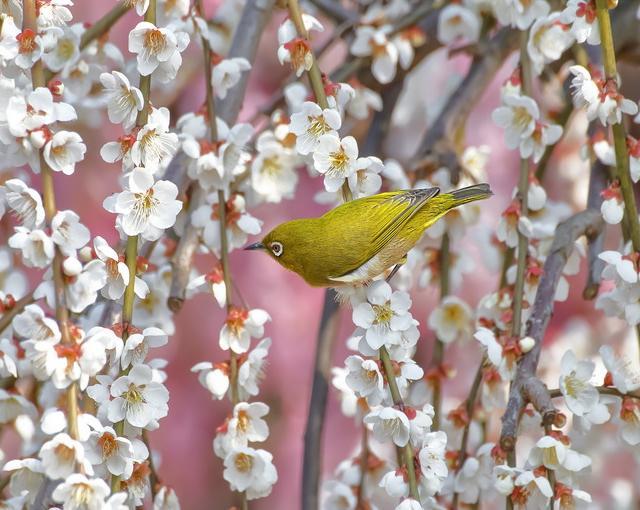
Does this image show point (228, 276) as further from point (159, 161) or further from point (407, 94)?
point (407, 94)

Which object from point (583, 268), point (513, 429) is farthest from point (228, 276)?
point (583, 268)

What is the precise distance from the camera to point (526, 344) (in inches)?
20.4

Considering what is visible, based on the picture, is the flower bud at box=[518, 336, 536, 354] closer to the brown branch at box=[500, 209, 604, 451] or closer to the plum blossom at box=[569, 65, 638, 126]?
the brown branch at box=[500, 209, 604, 451]

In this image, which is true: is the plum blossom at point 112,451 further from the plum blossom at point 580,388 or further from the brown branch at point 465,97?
the brown branch at point 465,97

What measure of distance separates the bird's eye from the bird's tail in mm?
113

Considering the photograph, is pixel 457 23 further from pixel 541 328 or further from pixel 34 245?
pixel 34 245

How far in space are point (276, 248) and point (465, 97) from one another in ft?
0.78

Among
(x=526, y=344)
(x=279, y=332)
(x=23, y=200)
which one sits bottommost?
(x=279, y=332)

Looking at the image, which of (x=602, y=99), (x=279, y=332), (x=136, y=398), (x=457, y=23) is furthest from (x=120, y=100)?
(x=279, y=332)

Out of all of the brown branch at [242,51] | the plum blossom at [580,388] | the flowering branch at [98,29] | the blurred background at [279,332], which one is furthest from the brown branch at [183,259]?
the blurred background at [279,332]

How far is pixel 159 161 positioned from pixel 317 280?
0.49 ft

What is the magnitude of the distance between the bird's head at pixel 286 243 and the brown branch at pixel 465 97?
17 centimetres

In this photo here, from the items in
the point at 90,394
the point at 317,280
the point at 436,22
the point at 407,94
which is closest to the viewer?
the point at 90,394

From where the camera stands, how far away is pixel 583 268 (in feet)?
3.50
